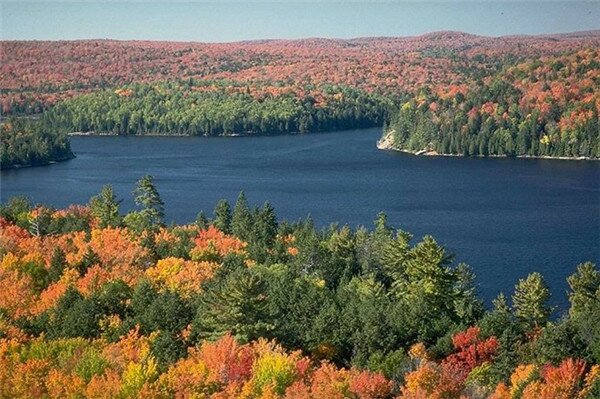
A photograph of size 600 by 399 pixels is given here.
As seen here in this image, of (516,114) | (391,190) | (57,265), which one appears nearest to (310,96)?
(516,114)

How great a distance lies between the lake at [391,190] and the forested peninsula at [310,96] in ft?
15.2

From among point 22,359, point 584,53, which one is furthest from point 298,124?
point 22,359

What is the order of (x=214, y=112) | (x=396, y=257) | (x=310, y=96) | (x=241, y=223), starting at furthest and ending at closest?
(x=310, y=96)
(x=214, y=112)
(x=241, y=223)
(x=396, y=257)

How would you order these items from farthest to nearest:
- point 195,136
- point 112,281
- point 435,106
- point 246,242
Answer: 1. point 195,136
2. point 435,106
3. point 246,242
4. point 112,281

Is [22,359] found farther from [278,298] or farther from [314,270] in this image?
[314,270]

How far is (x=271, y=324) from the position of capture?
2653cm

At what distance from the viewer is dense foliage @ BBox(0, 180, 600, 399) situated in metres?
21.7

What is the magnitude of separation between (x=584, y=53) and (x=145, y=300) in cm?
8449

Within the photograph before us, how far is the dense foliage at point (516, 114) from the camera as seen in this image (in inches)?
3460

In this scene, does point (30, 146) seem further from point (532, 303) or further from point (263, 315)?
point (263, 315)

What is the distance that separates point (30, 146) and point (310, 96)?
49.6 m

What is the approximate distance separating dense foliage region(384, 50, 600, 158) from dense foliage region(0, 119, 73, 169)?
101ft

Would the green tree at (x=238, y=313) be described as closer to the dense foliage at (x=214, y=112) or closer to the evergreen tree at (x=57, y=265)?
the evergreen tree at (x=57, y=265)

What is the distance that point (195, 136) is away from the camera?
363 feet
